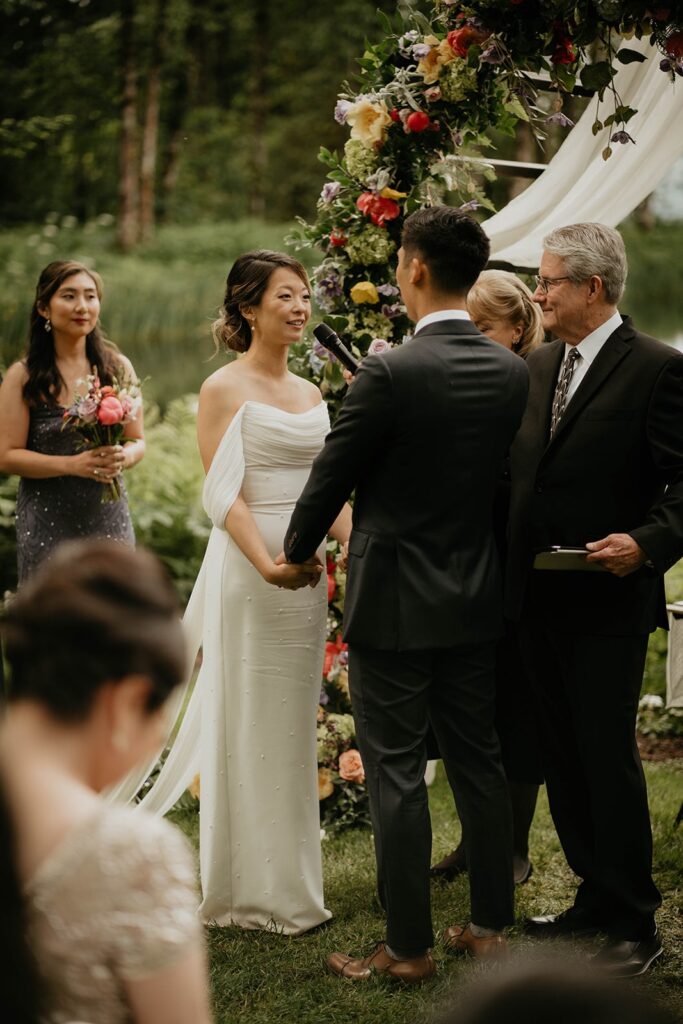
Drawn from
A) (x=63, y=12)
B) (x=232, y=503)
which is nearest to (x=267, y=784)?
(x=232, y=503)

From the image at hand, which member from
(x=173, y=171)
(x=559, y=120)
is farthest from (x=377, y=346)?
(x=173, y=171)

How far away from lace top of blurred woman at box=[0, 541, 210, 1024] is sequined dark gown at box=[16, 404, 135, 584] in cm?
353

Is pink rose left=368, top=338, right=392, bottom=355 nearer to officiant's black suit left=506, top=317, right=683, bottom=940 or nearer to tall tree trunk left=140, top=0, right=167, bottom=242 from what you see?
officiant's black suit left=506, top=317, right=683, bottom=940

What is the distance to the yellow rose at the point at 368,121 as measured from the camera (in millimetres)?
4527

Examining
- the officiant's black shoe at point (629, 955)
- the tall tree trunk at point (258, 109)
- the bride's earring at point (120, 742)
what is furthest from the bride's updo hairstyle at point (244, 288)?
the tall tree trunk at point (258, 109)

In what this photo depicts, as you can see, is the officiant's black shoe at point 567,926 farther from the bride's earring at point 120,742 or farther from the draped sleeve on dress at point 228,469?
the bride's earring at point 120,742

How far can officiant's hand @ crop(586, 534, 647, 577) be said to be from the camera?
3.41 m

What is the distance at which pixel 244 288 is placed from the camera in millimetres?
4047

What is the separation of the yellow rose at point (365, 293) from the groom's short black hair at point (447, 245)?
1.24 m

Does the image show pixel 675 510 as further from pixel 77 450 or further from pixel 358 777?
pixel 77 450

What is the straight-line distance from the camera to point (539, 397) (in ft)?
12.3

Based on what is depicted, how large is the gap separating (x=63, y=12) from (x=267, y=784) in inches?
325

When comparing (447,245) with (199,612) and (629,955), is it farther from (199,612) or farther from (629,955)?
(629,955)

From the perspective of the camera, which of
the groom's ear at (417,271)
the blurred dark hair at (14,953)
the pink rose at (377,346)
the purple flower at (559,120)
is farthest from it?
the pink rose at (377,346)
